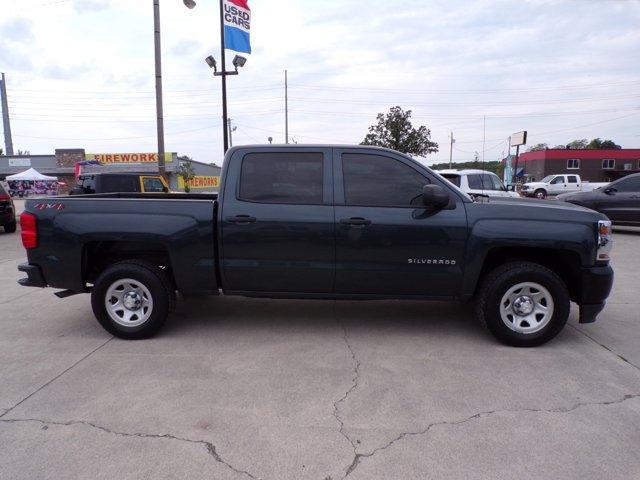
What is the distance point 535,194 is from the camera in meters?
30.5

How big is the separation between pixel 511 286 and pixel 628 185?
11.0 m

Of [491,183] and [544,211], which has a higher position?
[491,183]

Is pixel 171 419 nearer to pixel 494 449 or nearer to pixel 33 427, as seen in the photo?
pixel 33 427

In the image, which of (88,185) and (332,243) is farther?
(88,185)

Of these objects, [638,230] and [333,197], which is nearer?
[333,197]

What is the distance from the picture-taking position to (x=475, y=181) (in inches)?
541

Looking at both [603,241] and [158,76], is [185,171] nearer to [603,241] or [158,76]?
[158,76]

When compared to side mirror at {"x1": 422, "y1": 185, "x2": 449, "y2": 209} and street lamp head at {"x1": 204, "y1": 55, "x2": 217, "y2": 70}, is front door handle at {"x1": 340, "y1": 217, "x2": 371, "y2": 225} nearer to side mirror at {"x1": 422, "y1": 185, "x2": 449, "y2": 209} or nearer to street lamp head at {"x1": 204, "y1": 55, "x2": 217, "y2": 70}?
side mirror at {"x1": 422, "y1": 185, "x2": 449, "y2": 209}

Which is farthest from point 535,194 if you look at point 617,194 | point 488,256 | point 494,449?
point 494,449

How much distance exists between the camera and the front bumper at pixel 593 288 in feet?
13.9

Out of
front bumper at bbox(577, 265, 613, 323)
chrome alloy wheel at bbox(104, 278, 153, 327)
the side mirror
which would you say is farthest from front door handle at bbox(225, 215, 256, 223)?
front bumper at bbox(577, 265, 613, 323)

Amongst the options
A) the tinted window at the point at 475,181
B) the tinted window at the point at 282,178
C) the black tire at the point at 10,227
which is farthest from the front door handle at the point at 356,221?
the black tire at the point at 10,227

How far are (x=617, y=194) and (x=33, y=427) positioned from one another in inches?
560

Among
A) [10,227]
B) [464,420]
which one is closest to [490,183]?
[464,420]
